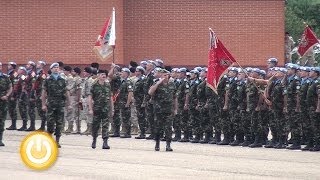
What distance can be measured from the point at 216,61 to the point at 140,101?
14.1 ft

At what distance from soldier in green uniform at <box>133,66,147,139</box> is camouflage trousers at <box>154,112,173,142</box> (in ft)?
14.3

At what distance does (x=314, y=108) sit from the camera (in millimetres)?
21562

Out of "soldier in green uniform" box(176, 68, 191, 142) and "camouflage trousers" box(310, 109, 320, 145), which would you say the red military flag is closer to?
"soldier in green uniform" box(176, 68, 191, 142)

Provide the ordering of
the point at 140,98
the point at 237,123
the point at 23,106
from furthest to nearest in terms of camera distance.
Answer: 1. the point at 23,106
2. the point at 140,98
3. the point at 237,123

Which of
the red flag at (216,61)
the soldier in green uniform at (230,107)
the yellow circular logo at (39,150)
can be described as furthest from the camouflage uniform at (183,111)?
the yellow circular logo at (39,150)

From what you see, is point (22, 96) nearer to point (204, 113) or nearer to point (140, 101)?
point (140, 101)

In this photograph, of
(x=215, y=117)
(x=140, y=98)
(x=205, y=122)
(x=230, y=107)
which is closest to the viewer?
(x=230, y=107)

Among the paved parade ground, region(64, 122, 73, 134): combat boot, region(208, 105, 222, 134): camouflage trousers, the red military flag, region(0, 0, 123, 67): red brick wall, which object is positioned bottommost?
the paved parade ground

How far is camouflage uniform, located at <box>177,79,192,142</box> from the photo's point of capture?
81.6 ft

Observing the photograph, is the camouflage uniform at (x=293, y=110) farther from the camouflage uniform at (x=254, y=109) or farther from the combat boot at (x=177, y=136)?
the combat boot at (x=177, y=136)

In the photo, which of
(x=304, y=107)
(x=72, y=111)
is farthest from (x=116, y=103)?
(x=304, y=107)

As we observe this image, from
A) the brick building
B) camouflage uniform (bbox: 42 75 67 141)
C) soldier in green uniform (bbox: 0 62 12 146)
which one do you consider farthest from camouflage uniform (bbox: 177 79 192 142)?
the brick building

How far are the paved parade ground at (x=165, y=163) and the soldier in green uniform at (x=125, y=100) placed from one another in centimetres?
265

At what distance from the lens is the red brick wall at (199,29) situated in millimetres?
35312
